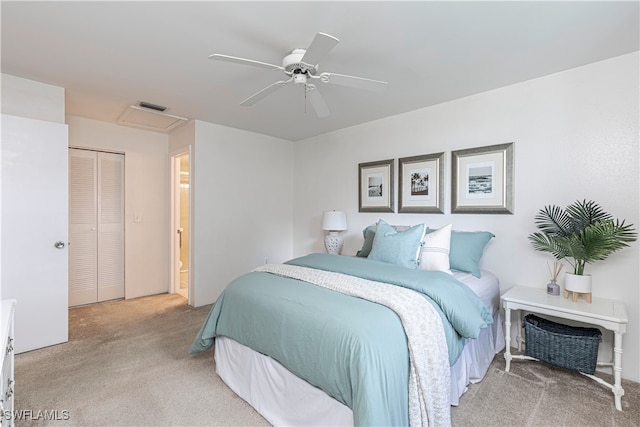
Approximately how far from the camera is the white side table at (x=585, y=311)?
1.88 m

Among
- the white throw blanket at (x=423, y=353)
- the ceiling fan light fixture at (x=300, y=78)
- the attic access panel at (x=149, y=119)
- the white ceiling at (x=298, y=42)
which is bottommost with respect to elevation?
the white throw blanket at (x=423, y=353)

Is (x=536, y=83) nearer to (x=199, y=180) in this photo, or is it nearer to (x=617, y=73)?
(x=617, y=73)

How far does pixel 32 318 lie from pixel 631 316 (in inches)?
183

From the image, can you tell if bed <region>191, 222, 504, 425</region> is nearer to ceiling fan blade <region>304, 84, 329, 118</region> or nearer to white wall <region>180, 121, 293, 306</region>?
ceiling fan blade <region>304, 84, 329, 118</region>

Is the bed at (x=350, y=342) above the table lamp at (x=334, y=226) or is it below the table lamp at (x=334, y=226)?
below

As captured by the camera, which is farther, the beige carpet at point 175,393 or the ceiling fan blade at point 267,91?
the ceiling fan blade at point 267,91

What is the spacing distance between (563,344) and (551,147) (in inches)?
59.5

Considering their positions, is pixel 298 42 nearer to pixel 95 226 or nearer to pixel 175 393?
pixel 175 393

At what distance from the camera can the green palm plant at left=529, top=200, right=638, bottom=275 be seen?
2.04m

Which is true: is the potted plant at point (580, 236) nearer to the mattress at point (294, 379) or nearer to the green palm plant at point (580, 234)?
the green palm plant at point (580, 234)

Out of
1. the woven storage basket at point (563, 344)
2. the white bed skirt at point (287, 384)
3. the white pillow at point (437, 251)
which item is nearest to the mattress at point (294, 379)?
the white bed skirt at point (287, 384)

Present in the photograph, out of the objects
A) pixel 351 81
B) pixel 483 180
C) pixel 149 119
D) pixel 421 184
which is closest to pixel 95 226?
pixel 149 119

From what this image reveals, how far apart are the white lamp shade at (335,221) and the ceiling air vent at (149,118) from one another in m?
2.14

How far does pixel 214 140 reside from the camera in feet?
12.9
